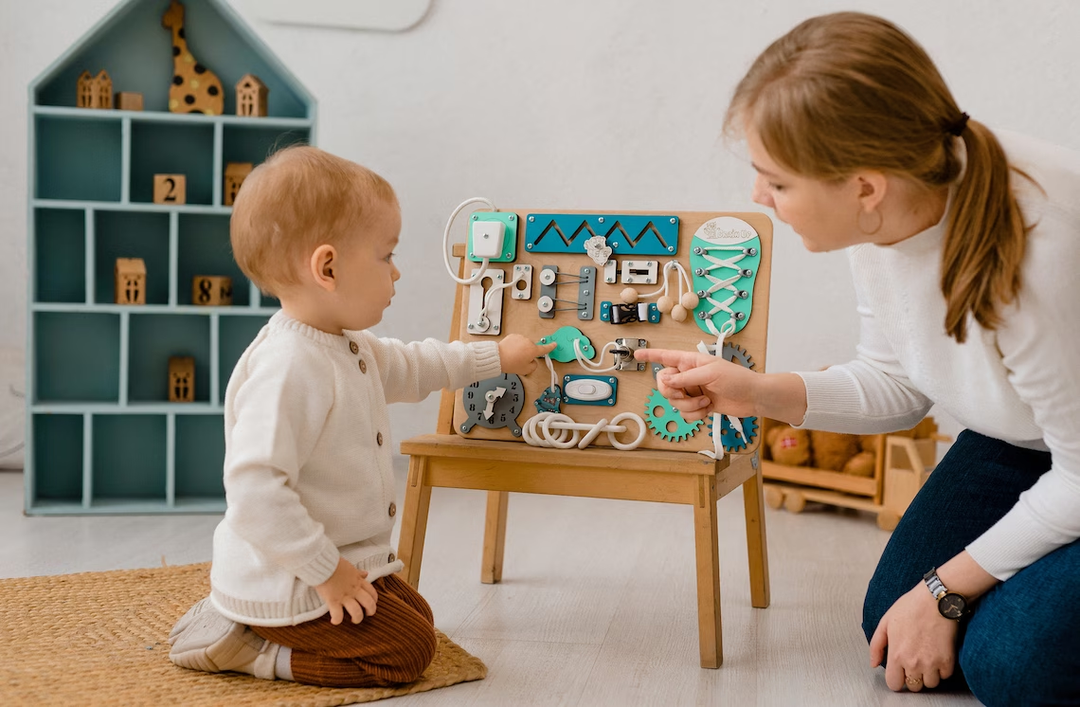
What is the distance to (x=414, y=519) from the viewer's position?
5.08 feet

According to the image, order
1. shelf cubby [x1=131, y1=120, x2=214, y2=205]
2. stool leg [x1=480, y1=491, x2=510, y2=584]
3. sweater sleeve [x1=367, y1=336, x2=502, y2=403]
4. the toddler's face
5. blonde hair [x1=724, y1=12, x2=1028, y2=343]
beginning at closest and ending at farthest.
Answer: blonde hair [x1=724, y1=12, x2=1028, y2=343] < the toddler's face < sweater sleeve [x1=367, y1=336, x2=502, y2=403] < stool leg [x1=480, y1=491, x2=510, y2=584] < shelf cubby [x1=131, y1=120, x2=214, y2=205]

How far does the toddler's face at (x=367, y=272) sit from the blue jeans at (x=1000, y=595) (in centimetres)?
79

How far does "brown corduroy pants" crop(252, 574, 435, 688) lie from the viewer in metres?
1.28

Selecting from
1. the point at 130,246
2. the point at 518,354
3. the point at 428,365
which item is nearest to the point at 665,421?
the point at 518,354

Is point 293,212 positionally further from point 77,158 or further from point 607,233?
point 77,158

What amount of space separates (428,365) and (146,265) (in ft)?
4.15

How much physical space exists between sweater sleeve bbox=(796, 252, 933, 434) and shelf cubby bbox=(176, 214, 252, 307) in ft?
5.01

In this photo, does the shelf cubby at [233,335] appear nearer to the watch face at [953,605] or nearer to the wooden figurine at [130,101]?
the wooden figurine at [130,101]

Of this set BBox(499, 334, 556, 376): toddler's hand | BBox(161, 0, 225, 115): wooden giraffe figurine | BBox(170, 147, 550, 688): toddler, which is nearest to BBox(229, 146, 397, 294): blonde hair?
BBox(170, 147, 550, 688): toddler

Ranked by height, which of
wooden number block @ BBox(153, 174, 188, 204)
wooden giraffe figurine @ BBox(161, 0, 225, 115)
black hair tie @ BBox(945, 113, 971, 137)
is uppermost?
wooden giraffe figurine @ BBox(161, 0, 225, 115)

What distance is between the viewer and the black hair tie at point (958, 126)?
1102 millimetres

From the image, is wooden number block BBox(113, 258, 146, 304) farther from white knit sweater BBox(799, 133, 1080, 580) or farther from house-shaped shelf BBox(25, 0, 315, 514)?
white knit sweater BBox(799, 133, 1080, 580)

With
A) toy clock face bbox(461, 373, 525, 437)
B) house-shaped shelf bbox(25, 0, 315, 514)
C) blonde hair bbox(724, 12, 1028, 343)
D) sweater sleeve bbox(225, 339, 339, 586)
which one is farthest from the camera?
house-shaped shelf bbox(25, 0, 315, 514)

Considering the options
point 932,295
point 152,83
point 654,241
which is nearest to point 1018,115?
point 654,241
